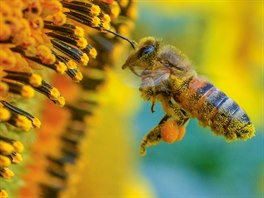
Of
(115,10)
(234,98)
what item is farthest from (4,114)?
(234,98)

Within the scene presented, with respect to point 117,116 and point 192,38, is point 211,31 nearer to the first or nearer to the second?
point 192,38

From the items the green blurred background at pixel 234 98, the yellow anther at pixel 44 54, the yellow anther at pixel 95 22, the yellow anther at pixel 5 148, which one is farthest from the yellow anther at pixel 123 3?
the green blurred background at pixel 234 98

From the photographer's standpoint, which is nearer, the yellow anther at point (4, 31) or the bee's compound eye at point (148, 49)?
the yellow anther at point (4, 31)

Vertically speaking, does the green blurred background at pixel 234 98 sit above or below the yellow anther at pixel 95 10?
above

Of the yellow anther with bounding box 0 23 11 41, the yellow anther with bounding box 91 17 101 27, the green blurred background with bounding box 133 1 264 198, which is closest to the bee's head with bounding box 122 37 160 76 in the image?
the yellow anther with bounding box 91 17 101 27

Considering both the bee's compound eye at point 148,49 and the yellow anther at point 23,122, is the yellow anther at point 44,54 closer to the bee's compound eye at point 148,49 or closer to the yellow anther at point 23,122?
the yellow anther at point 23,122

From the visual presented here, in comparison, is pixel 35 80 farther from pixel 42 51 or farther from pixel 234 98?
pixel 234 98

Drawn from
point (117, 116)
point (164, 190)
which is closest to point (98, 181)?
point (117, 116)
